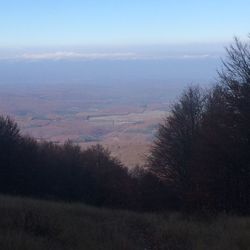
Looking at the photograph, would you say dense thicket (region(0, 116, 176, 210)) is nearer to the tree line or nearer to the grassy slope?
the tree line

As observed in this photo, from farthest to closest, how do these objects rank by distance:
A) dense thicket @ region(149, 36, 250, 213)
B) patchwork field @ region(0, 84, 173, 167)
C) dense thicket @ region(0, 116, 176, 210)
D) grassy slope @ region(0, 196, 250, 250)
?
1. patchwork field @ region(0, 84, 173, 167)
2. dense thicket @ region(0, 116, 176, 210)
3. dense thicket @ region(149, 36, 250, 213)
4. grassy slope @ region(0, 196, 250, 250)

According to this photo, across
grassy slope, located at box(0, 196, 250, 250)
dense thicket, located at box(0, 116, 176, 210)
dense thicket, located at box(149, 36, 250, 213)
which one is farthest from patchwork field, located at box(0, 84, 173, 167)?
grassy slope, located at box(0, 196, 250, 250)

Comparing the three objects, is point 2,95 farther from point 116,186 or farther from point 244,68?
point 244,68

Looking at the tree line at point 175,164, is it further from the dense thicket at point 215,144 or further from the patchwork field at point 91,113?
the patchwork field at point 91,113

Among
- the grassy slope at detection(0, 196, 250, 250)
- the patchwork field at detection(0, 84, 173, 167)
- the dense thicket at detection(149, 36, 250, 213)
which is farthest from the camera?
the patchwork field at detection(0, 84, 173, 167)

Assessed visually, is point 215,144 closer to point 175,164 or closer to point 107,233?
point 175,164

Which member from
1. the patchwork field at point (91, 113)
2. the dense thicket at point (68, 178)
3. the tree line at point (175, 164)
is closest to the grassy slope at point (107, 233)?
the tree line at point (175, 164)
